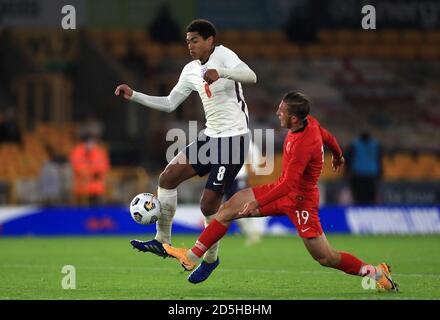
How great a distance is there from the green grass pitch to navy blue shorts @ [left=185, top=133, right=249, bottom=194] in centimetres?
105

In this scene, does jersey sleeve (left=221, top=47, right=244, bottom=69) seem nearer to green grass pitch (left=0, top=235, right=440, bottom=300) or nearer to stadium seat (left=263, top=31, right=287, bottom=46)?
green grass pitch (left=0, top=235, right=440, bottom=300)

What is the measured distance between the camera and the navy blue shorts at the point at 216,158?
33.0 feet

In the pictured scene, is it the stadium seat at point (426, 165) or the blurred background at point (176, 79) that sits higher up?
the blurred background at point (176, 79)

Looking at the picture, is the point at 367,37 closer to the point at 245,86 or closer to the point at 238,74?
the point at 245,86

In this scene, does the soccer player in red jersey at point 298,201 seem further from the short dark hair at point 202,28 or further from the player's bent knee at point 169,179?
the short dark hair at point 202,28

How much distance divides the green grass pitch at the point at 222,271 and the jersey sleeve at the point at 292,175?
88cm

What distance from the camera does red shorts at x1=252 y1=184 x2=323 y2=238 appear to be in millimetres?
9172

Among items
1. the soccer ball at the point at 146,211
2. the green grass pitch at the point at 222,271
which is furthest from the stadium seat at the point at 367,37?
the soccer ball at the point at 146,211

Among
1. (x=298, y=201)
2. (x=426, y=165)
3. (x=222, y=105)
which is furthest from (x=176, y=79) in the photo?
(x=298, y=201)

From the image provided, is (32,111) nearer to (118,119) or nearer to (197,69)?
(118,119)

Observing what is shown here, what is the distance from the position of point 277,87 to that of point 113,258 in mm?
13391

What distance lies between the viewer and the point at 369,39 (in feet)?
90.2

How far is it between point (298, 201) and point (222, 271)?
276 cm
